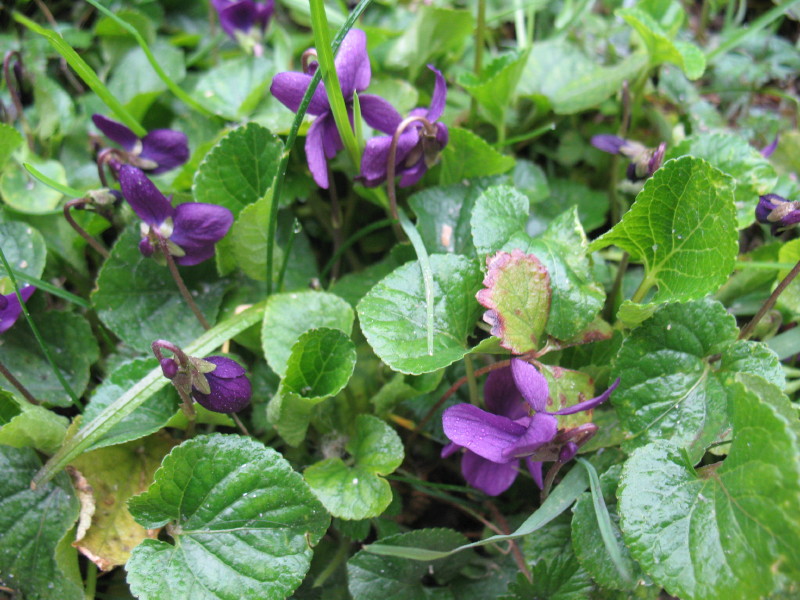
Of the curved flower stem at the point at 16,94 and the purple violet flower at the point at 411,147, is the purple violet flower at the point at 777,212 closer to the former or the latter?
the purple violet flower at the point at 411,147

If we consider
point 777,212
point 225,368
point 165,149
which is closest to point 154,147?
point 165,149

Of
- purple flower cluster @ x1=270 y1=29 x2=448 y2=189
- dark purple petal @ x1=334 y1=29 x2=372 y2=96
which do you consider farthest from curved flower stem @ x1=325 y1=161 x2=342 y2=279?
dark purple petal @ x1=334 y1=29 x2=372 y2=96

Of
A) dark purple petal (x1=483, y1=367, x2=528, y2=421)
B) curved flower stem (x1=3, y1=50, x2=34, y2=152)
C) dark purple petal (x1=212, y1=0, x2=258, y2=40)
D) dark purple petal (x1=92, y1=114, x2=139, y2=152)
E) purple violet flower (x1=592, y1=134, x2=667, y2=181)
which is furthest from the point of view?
dark purple petal (x1=212, y1=0, x2=258, y2=40)

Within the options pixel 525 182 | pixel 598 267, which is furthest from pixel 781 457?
pixel 525 182

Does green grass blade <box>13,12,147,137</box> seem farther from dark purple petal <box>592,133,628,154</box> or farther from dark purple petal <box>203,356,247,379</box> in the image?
dark purple petal <box>592,133,628,154</box>

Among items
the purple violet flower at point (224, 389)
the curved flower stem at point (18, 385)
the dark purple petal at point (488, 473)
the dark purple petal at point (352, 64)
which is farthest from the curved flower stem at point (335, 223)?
the curved flower stem at point (18, 385)

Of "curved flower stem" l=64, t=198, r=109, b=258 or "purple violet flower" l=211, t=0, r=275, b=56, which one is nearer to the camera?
"curved flower stem" l=64, t=198, r=109, b=258

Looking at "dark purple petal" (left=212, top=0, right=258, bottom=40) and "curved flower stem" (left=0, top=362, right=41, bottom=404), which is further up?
"dark purple petal" (left=212, top=0, right=258, bottom=40)
